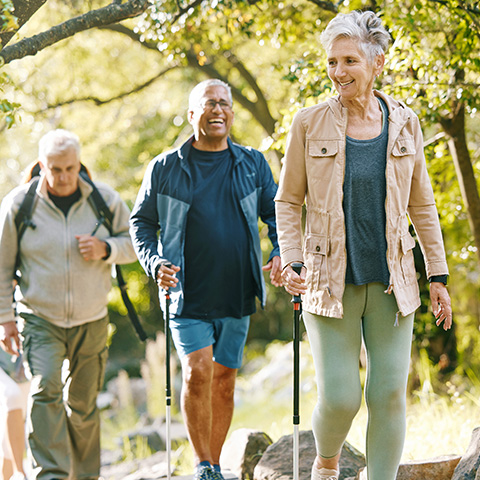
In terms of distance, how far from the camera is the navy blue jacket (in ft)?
13.6

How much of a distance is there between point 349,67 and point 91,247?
2.33 metres

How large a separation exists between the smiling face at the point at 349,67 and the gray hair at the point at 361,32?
0.07 ft

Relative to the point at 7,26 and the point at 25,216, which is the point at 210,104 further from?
the point at 25,216

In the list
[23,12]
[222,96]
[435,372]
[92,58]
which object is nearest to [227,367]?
[222,96]

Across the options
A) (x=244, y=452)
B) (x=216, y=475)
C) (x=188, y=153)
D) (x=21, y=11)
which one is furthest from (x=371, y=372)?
(x=21, y=11)

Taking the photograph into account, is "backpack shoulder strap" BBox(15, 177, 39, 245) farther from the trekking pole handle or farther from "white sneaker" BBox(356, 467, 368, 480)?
"white sneaker" BBox(356, 467, 368, 480)

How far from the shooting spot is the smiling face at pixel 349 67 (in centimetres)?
312

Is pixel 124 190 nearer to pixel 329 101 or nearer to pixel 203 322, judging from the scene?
pixel 203 322

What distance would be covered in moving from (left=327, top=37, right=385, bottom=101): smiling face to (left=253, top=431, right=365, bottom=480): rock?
7.21 ft

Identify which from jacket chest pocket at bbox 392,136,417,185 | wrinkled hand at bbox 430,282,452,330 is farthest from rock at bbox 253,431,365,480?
jacket chest pocket at bbox 392,136,417,185

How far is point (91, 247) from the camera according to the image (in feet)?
15.9

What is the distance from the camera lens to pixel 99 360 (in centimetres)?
504

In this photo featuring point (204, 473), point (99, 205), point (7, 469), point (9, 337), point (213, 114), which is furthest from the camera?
point (99, 205)

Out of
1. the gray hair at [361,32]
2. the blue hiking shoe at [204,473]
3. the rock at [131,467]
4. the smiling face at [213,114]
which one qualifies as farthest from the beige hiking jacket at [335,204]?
the rock at [131,467]
